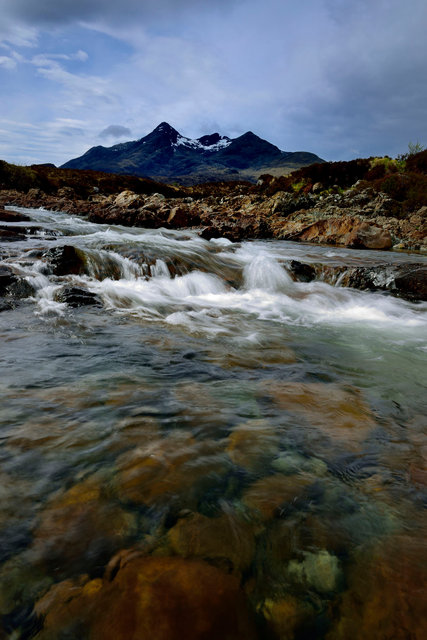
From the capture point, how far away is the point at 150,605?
120cm

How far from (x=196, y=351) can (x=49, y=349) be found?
5.59ft

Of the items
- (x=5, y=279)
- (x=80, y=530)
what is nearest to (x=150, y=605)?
(x=80, y=530)

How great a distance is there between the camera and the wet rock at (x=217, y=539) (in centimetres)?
142

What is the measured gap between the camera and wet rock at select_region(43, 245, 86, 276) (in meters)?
7.37

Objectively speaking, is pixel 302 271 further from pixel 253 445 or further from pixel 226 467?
pixel 226 467

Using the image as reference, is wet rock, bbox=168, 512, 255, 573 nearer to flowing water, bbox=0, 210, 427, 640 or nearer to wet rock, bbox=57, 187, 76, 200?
flowing water, bbox=0, 210, 427, 640

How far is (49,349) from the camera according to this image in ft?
12.5

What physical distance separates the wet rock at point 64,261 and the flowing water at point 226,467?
2.76 metres

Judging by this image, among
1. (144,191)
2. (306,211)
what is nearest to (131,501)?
(306,211)

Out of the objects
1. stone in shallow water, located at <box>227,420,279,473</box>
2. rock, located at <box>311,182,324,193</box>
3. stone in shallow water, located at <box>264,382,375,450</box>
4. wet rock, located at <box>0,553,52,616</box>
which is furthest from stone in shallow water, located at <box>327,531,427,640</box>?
rock, located at <box>311,182,324,193</box>

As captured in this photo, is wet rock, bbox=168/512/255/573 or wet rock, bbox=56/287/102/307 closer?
wet rock, bbox=168/512/255/573

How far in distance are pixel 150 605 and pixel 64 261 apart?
740 centimetres

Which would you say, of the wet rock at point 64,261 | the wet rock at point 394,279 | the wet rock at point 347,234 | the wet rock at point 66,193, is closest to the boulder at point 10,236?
the wet rock at point 64,261

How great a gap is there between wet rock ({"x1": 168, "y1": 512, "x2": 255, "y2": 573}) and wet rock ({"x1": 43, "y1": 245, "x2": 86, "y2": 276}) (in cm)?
692
